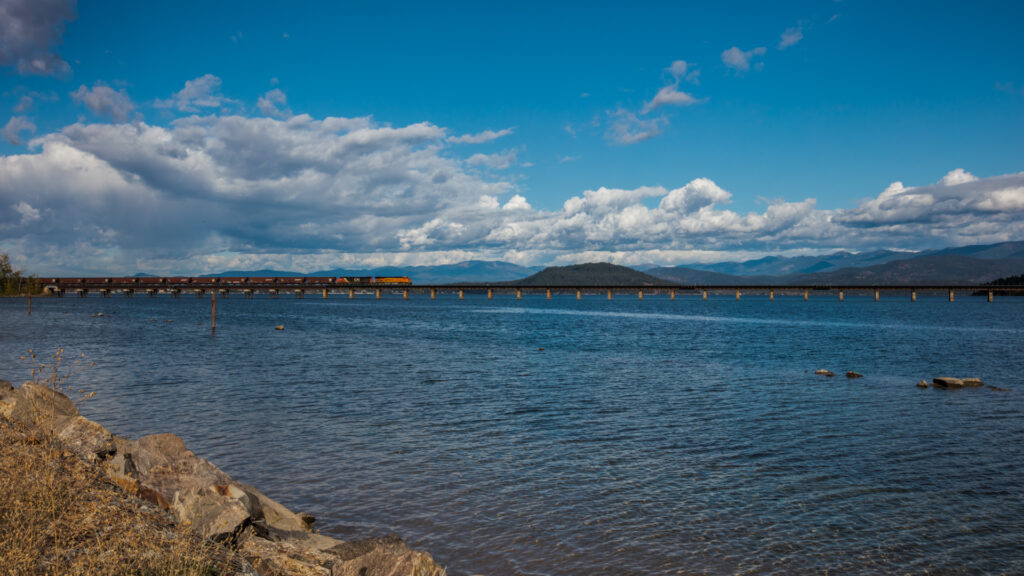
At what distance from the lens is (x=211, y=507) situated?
33.9 ft

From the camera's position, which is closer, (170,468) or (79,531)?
(79,531)

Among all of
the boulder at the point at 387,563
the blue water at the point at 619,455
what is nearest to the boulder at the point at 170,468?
the blue water at the point at 619,455

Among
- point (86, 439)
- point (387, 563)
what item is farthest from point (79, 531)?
point (86, 439)

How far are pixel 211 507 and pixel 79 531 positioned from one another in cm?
211

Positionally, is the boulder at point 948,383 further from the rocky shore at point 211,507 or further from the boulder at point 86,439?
the boulder at point 86,439

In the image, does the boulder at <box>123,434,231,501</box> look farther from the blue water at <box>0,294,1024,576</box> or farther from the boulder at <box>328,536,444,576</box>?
the boulder at <box>328,536,444,576</box>

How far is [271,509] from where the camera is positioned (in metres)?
12.6

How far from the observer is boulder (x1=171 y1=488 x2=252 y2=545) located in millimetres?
9938

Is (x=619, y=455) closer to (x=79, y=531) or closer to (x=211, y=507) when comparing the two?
(x=211, y=507)

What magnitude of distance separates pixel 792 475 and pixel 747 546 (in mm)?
5800

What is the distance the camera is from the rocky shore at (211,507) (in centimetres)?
941

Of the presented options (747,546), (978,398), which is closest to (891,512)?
(747,546)

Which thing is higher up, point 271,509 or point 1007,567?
point 271,509

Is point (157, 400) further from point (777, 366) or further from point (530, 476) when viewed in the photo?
point (777, 366)
